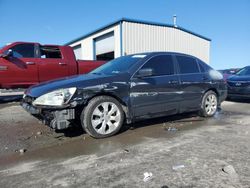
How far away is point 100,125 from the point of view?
4.71 meters

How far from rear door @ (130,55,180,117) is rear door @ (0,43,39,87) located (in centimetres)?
491

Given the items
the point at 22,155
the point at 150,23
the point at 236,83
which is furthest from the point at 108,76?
the point at 150,23

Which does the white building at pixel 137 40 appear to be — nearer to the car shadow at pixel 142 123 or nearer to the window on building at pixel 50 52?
the window on building at pixel 50 52

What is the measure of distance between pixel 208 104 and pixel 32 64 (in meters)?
5.66

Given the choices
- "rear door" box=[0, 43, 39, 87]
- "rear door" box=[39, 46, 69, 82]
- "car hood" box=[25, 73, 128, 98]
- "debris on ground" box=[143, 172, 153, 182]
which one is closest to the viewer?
"debris on ground" box=[143, 172, 153, 182]

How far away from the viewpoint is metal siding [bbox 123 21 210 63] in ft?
56.3

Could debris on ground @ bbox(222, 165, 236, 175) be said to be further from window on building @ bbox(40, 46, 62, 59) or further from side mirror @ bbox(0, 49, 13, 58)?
window on building @ bbox(40, 46, 62, 59)

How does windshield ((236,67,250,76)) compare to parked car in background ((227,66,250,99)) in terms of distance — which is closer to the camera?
parked car in background ((227,66,250,99))

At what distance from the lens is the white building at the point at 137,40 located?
17062 millimetres

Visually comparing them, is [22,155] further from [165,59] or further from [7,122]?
[165,59]

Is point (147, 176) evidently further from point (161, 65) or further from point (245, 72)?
point (245, 72)

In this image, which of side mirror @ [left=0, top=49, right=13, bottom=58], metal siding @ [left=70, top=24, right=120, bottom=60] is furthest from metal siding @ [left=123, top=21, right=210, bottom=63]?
side mirror @ [left=0, top=49, right=13, bottom=58]

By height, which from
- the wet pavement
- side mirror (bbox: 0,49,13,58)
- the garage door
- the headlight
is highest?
the garage door

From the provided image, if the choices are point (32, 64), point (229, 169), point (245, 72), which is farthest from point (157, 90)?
point (245, 72)
